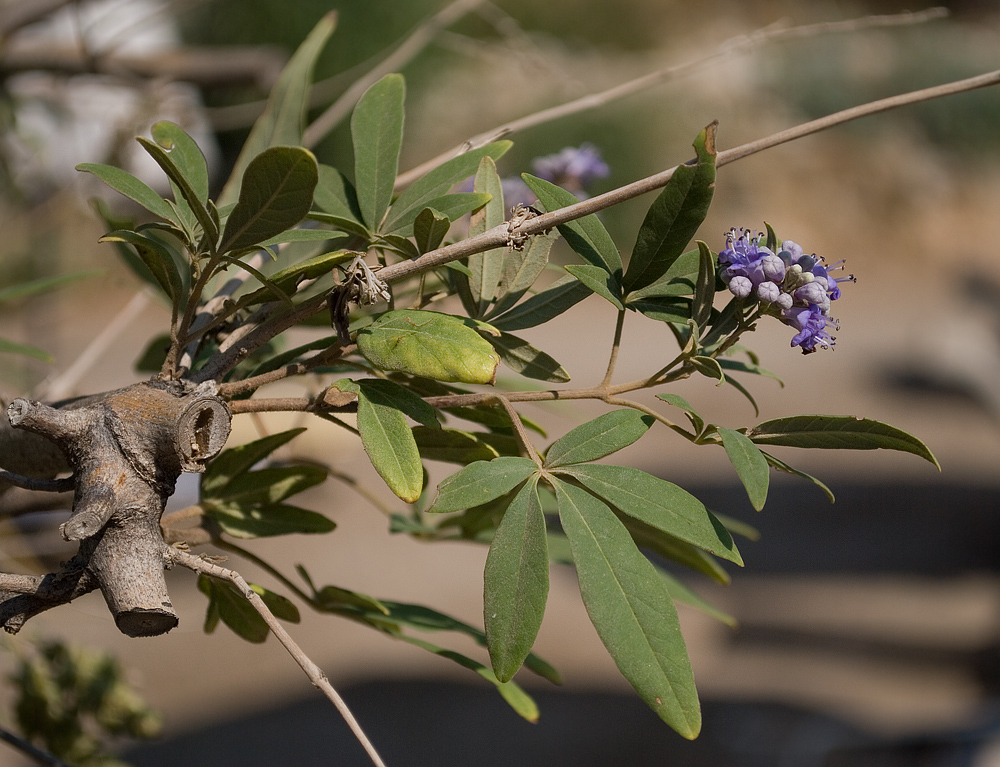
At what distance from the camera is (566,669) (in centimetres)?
268

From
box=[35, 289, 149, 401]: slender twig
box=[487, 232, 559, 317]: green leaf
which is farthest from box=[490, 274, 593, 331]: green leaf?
box=[35, 289, 149, 401]: slender twig

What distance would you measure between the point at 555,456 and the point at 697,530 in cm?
8

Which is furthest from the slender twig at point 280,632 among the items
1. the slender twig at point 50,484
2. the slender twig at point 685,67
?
the slender twig at point 685,67

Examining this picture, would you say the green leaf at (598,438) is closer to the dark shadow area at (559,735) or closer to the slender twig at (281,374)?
the slender twig at (281,374)

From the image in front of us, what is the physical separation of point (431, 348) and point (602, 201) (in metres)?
0.10

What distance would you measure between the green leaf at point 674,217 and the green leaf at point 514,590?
14 cm

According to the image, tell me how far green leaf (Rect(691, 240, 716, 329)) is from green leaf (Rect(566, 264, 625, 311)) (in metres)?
0.04

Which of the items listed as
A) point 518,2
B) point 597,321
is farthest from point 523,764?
point 518,2

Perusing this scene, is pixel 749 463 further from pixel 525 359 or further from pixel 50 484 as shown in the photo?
pixel 50 484

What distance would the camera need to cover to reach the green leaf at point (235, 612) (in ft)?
1.66

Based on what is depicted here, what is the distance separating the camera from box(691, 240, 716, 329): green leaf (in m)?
0.41

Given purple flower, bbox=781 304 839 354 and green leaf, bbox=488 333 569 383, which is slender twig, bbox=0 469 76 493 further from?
purple flower, bbox=781 304 839 354

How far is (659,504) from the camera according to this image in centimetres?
39

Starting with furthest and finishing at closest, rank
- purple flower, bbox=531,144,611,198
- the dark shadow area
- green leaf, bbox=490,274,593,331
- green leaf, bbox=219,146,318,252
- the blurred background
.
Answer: the dark shadow area < the blurred background < purple flower, bbox=531,144,611,198 < green leaf, bbox=490,274,593,331 < green leaf, bbox=219,146,318,252
